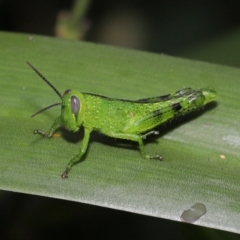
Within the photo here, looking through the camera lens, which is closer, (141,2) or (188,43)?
(188,43)

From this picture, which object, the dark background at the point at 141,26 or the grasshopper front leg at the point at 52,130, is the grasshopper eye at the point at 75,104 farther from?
the dark background at the point at 141,26

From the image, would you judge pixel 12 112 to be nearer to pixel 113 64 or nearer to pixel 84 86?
pixel 84 86

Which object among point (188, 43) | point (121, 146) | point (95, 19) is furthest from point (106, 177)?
point (95, 19)

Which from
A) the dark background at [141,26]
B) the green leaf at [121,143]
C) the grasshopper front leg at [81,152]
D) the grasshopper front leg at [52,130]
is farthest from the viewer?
the dark background at [141,26]

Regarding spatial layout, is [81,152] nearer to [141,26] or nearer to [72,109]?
[72,109]

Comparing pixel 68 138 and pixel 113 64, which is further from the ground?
pixel 113 64

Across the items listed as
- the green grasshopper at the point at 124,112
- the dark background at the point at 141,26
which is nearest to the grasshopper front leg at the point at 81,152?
the green grasshopper at the point at 124,112

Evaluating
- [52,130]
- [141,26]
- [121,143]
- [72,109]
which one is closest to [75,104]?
[72,109]

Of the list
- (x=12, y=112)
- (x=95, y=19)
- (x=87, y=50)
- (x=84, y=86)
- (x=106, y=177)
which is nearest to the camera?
(x=106, y=177)
